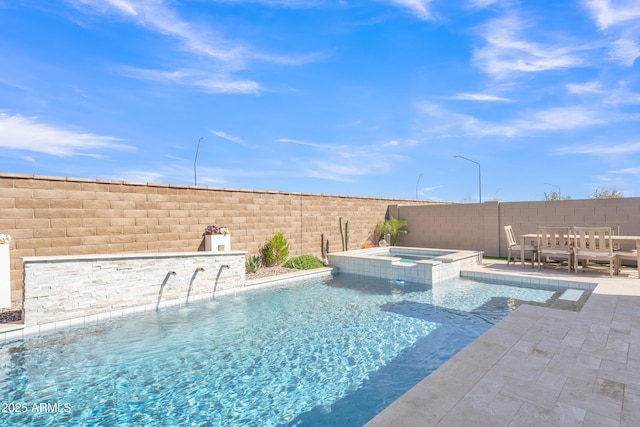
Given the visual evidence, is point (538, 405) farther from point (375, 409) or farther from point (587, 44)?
point (587, 44)

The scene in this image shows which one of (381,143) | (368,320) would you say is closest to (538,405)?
(368,320)

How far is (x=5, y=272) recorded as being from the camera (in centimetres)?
510

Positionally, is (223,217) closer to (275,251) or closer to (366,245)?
(275,251)

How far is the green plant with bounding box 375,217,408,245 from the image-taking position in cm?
1276

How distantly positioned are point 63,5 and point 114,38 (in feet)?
4.13

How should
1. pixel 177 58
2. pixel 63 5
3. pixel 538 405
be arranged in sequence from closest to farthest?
pixel 538 405, pixel 63 5, pixel 177 58

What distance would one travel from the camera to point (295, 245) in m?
10.3

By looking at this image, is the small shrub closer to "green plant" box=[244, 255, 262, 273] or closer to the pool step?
"green plant" box=[244, 255, 262, 273]

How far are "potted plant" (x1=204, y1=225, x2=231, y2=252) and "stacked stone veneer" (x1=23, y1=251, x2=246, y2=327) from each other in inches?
43.9

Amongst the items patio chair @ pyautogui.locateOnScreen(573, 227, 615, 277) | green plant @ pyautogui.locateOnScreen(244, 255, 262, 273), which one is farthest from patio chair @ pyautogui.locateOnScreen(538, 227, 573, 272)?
green plant @ pyautogui.locateOnScreen(244, 255, 262, 273)

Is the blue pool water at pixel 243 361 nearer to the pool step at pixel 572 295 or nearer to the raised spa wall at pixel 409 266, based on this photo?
the pool step at pixel 572 295

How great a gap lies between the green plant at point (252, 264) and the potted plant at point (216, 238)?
0.75 metres

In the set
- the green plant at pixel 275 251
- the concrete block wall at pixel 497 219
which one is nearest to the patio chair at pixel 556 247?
the concrete block wall at pixel 497 219

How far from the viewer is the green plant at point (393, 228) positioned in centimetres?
1276
